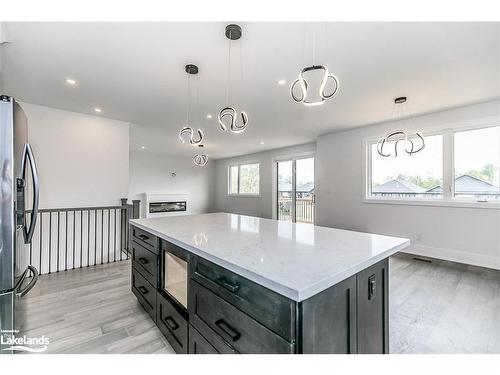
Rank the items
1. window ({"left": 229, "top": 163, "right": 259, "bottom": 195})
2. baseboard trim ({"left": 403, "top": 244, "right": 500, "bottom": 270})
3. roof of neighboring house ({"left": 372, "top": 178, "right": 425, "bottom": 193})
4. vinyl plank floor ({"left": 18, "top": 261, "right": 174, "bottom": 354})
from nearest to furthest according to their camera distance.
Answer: vinyl plank floor ({"left": 18, "top": 261, "right": 174, "bottom": 354}) → baseboard trim ({"left": 403, "top": 244, "right": 500, "bottom": 270}) → roof of neighboring house ({"left": 372, "top": 178, "right": 425, "bottom": 193}) → window ({"left": 229, "top": 163, "right": 259, "bottom": 195})

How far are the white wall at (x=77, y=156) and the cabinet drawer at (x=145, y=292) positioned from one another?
237cm

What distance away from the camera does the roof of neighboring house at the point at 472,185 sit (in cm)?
355

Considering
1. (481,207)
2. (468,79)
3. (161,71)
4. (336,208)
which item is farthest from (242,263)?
(336,208)

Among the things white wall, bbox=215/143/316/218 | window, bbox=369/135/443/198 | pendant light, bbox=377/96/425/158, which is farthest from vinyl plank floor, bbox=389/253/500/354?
white wall, bbox=215/143/316/218

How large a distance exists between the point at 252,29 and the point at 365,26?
93cm

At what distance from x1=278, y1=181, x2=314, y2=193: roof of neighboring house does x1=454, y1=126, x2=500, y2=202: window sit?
3.32 metres

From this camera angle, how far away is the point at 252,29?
1.90 m

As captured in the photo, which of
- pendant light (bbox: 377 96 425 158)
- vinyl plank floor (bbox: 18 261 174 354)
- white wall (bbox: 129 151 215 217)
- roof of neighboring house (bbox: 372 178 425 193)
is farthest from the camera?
white wall (bbox: 129 151 215 217)

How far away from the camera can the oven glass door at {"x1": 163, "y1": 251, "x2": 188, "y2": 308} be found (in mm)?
1635

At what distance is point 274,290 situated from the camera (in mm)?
870

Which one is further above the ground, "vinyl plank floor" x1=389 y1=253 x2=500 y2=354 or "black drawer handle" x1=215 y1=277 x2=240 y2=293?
"black drawer handle" x1=215 y1=277 x2=240 y2=293

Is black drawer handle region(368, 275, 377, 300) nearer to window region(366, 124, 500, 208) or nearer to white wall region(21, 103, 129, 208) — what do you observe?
window region(366, 124, 500, 208)

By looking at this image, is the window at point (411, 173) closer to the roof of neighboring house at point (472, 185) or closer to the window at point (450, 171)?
the window at point (450, 171)

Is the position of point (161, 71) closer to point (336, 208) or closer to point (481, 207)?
point (336, 208)
